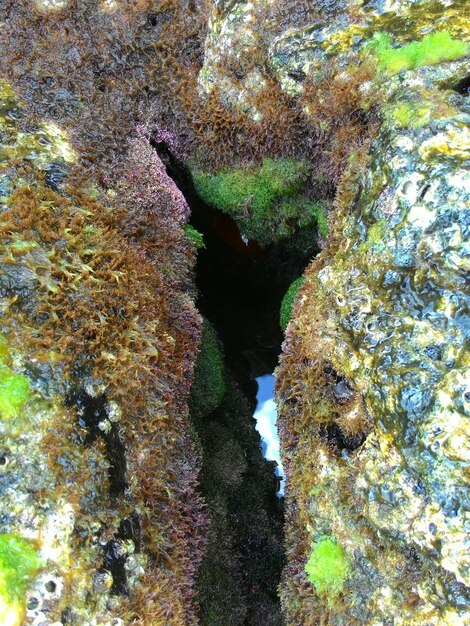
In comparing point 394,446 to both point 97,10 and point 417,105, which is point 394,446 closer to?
point 417,105

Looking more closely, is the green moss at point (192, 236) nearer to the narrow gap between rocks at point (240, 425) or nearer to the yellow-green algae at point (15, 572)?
the narrow gap between rocks at point (240, 425)

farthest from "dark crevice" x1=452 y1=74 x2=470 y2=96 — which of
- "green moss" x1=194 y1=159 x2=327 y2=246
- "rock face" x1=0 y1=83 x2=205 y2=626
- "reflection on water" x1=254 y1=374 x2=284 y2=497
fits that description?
"reflection on water" x1=254 y1=374 x2=284 y2=497

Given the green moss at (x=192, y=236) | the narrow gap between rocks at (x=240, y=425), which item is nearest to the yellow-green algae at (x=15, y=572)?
the narrow gap between rocks at (x=240, y=425)

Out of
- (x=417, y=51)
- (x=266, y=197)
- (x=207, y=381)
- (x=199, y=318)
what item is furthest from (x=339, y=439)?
(x=417, y=51)

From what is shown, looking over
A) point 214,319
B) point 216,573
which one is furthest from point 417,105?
point 216,573

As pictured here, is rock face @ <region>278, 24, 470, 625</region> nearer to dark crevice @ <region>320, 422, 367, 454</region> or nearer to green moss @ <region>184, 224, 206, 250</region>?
dark crevice @ <region>320, 422, 367, 454</region>
